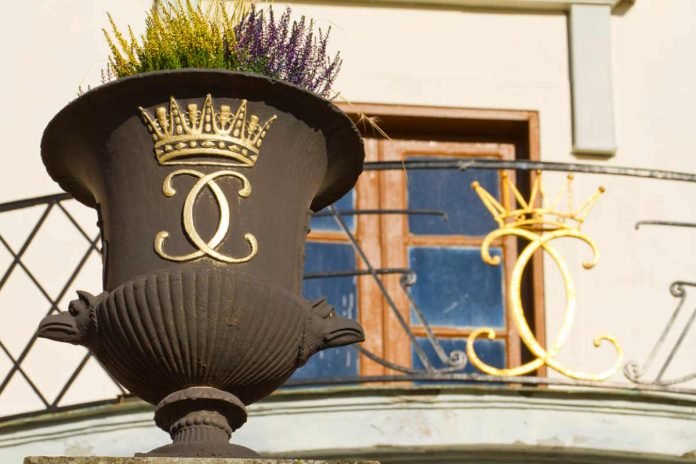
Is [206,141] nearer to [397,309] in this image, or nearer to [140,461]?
[140,461]

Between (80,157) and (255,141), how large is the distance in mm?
527

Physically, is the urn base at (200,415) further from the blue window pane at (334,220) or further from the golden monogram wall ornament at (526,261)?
the blue window pane at (334,220)

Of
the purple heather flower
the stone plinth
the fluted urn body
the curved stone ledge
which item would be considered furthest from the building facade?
the stone plinth

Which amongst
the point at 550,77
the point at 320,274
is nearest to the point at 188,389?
the point at 320,274

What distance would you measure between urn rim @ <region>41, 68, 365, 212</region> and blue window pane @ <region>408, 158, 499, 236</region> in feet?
14.9

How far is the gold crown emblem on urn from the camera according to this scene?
750 cm

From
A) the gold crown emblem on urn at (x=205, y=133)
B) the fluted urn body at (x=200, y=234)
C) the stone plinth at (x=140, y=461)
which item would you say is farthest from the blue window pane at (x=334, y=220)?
the stone plinth at (x=140, y=461)

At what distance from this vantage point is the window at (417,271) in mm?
12078

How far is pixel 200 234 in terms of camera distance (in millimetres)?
7402

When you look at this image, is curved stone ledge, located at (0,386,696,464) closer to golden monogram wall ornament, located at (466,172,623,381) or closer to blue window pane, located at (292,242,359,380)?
golden monogram wall ornament, located at (466,172,623,381)

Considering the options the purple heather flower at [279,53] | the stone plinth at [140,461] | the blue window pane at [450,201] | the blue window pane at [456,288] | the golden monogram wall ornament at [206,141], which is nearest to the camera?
the stone plinth at [140,461]

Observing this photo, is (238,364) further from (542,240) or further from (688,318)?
(688,318)

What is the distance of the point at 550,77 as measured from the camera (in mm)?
12883

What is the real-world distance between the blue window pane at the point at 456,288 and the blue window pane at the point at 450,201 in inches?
4.8
